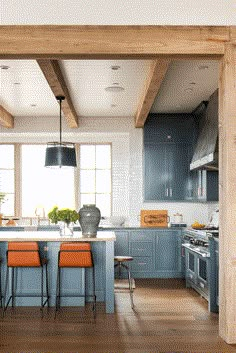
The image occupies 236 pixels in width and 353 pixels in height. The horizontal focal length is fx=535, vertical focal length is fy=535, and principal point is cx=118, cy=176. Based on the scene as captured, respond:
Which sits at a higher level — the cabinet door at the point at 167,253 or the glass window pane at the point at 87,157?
the glass window pane at the point at 87,157

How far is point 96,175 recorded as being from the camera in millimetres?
10344

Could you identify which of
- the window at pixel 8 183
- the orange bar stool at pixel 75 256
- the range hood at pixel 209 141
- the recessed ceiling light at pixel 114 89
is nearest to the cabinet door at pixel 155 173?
the range hood at pixel 209 141

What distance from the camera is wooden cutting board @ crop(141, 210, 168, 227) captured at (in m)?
8.95

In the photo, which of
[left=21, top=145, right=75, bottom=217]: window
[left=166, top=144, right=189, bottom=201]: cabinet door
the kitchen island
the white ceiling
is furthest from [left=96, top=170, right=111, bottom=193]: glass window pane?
the kitchen island

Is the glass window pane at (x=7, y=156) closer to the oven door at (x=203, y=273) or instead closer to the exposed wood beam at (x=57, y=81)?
the exposed wood beam at (x=57, y=81)

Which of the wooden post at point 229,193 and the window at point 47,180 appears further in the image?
the window at point 47,180

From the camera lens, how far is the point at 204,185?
334 inches

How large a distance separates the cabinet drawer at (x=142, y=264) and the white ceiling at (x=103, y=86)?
2522mm

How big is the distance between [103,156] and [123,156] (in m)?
0.41

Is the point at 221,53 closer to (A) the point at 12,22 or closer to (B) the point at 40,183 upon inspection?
(A) the point at 12,22

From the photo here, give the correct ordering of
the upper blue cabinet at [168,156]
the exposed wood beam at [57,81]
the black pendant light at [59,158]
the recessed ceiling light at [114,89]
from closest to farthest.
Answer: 1. the exposed wood beam at [57,81]
2. the black pendant light at [59,158]
3. the recessed ceiling light at [114,89]
4. the upper blue cabinet at [168,156]

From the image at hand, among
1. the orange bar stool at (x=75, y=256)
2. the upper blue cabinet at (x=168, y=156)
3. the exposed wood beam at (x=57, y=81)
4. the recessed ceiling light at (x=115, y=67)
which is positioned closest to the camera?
the exposed wood beam at (x=57, y=81)

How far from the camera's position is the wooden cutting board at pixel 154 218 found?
895 cm

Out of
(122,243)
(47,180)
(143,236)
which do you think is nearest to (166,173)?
(143,236)
